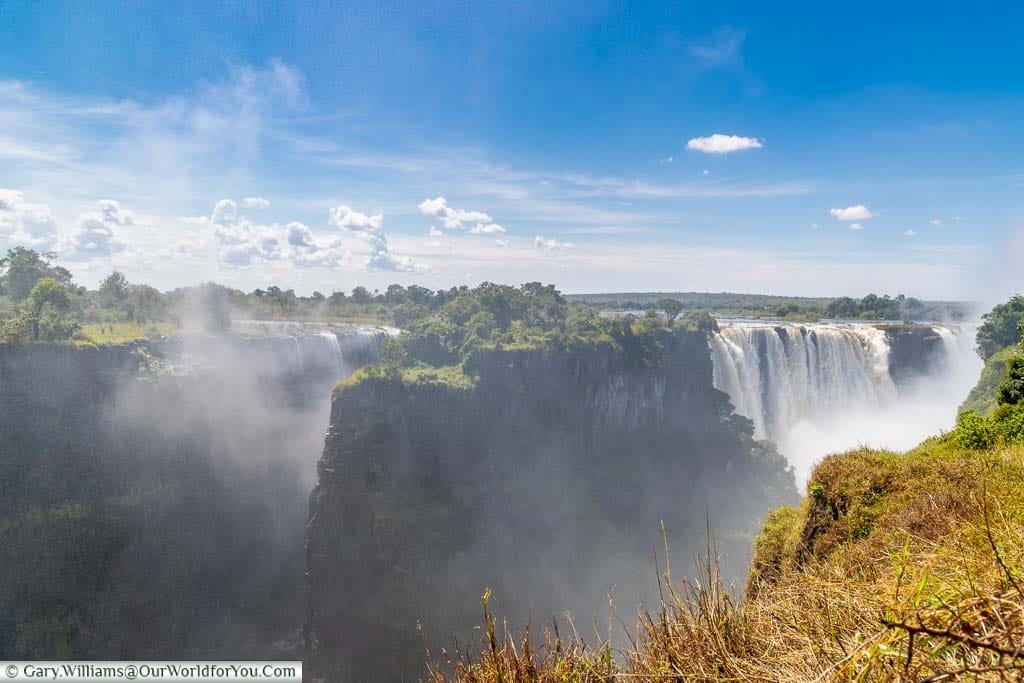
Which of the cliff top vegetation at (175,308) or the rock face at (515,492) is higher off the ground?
the cliff top vegetation at (175,308)

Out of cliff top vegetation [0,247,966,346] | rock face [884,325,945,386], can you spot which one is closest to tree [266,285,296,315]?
cliff top vegetation [0,247,966,346]

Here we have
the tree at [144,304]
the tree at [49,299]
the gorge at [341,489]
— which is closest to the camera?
the gorge at [341,489]

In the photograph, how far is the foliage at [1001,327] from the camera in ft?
142

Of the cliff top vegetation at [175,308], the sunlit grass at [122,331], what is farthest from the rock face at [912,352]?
the sunlit grass at [122,331]

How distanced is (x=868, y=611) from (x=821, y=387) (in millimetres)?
55887

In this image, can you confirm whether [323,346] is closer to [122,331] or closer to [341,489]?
[341,489]

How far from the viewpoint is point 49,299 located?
30.1m

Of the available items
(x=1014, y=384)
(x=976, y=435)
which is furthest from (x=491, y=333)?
(x=976, y=435)

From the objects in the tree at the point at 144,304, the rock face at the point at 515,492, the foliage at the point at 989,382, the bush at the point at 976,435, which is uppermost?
the tree at the point at 144,304

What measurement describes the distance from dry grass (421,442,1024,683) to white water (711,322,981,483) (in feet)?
147

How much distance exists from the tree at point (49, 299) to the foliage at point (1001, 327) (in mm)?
74553

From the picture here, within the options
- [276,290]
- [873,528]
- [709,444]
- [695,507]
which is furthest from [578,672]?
[276,290]

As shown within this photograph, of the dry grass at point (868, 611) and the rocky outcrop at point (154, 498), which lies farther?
the rocky outcrop at point (154, 498)

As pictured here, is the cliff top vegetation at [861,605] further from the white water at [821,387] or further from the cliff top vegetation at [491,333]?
the white water at [821,387]
